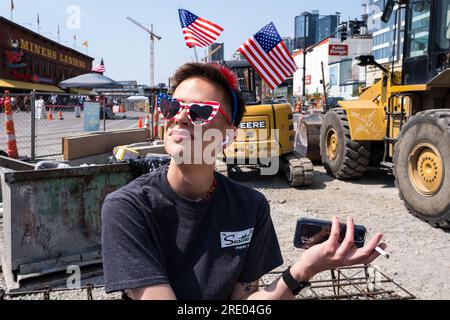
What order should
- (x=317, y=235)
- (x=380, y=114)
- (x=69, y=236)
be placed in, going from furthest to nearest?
(x=380, y=114) < (x=69, y=236) < (x=317, y=235)

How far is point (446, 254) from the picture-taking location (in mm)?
4691

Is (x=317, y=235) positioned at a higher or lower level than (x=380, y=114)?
lower

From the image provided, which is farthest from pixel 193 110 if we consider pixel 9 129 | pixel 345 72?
pixel 345 72

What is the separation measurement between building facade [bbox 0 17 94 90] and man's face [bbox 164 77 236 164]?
1432 inches

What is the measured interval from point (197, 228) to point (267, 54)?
7983 millimetres

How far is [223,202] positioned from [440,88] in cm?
601

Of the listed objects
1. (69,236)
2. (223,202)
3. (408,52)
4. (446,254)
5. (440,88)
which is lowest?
(446,254)

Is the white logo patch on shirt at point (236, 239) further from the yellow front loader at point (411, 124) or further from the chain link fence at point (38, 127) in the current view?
the chain link fence at point (38, 127)

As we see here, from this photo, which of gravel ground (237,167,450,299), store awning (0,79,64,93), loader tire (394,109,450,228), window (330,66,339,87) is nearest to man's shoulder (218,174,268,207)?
gravel ground (237,167,450,299)

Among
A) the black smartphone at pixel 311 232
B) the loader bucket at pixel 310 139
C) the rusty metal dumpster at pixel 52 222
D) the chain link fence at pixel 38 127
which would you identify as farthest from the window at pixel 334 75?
the black smartphone at pixel 311 232

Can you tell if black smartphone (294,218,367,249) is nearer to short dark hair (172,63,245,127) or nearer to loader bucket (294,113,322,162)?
short dark hair (172,63,245,127)

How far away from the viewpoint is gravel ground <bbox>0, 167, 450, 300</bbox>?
407 cm
